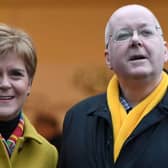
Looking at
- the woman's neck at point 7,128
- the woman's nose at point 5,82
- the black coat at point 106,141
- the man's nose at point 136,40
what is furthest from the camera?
the woman's neck at point 7,128

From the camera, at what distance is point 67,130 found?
328 cm

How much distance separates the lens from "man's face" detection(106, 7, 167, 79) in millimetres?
2990

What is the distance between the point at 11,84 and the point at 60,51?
12.0ft

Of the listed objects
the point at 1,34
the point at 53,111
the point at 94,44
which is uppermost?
the point at 1,34

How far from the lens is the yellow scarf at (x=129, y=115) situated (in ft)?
9.73

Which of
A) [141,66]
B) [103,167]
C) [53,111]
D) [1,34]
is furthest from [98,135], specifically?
[53,111]

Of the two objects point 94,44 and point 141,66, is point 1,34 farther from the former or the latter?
point 94,44

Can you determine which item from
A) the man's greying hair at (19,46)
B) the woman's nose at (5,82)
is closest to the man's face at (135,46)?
the man's greying hair at (19,46)

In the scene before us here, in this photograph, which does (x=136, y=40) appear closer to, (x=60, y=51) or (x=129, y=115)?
(x=129, y=115)

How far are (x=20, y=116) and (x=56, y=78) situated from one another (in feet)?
11.3

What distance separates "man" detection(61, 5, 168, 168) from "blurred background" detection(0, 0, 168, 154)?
11.5 feet

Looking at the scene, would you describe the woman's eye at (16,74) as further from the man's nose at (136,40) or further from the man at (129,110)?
the man's nose at (136,40)

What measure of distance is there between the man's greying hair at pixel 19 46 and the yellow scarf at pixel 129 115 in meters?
0.51

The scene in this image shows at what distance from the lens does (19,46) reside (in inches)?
125
